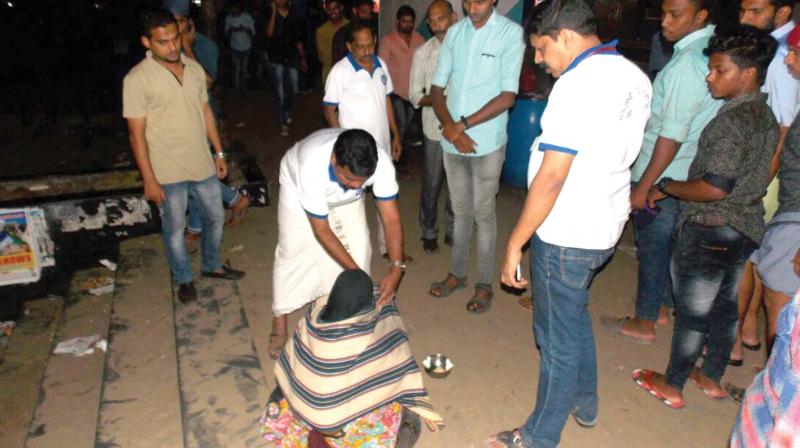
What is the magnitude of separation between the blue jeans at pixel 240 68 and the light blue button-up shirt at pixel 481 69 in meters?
7.44

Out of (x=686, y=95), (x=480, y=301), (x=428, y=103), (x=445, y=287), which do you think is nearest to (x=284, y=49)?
(x=428, y=103)

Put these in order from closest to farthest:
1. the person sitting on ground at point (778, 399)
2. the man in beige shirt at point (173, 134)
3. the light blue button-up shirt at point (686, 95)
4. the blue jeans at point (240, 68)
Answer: the person sitting on ground at point (778, 399) < the light blue button-up shirt at point (686, 95) < the man in beige shirt at point (173, 134) < the blue jeans at point (240, 68)

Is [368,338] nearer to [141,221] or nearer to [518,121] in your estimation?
[141,221]

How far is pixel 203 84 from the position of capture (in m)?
3.75

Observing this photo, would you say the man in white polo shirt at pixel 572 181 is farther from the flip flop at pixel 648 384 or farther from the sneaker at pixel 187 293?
the sneaker at pixel 187 293

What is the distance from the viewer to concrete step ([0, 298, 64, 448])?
349cm

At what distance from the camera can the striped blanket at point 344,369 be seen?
2.04 metres

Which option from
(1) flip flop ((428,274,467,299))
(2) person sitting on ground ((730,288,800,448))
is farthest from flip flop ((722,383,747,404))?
(2) person sitting on ground ((730,288,800,448))

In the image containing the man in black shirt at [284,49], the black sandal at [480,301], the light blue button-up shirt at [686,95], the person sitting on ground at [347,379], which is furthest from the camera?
the man in black shirt at [284,49]

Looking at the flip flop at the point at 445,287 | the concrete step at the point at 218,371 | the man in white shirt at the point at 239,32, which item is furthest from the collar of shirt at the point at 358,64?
the man in white shirt at the point at 239,32

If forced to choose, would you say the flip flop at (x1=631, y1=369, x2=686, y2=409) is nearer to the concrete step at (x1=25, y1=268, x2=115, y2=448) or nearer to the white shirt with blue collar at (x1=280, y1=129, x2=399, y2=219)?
the white shirt with blue collar at (x1=280, y1=129, x2=399, y2=219)

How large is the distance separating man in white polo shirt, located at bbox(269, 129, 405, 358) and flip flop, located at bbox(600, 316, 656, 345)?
1641 mm

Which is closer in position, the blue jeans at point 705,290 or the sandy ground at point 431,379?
the blue jeans at point 705,290

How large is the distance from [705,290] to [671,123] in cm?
86
